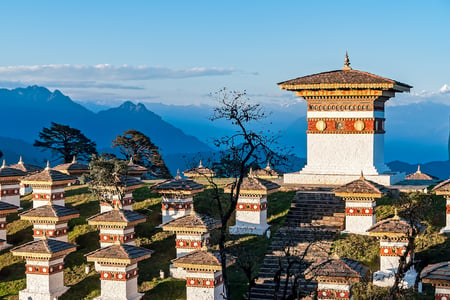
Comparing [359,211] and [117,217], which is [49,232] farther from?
[359,211]

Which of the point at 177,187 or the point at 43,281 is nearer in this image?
the point at 43,281

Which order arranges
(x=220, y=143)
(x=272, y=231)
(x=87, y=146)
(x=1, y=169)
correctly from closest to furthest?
1. (x=220, y=143)
2. (x=272, y=231)
3. (x=1, y=169)
4. (x=87, y=146)

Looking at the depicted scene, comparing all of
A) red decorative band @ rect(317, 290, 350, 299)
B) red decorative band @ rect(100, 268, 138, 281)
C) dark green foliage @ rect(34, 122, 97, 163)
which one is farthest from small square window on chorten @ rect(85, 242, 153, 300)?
dark green foliage @ rect(34, 122, 97, 163)

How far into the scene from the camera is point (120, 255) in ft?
85.5

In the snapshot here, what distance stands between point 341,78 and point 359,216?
9.56 metres

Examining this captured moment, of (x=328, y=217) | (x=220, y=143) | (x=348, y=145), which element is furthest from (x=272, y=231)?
(x=220, y=143)

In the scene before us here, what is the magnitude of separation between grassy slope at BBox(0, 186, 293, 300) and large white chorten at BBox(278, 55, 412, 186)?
3886mm

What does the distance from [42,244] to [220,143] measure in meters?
13.7

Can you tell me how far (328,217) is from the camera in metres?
30.6

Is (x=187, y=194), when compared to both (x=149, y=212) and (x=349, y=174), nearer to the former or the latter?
(x=149, y=212)

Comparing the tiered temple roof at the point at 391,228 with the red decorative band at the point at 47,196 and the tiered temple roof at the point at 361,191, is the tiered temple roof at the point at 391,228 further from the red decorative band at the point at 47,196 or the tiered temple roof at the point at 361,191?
the red decorative band at the point at 47,196

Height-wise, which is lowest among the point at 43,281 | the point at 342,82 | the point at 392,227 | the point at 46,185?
the point at 43,281

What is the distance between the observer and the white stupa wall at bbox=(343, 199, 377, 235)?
2920 cm

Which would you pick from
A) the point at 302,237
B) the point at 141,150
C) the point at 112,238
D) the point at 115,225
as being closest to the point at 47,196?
the point at 112,238
